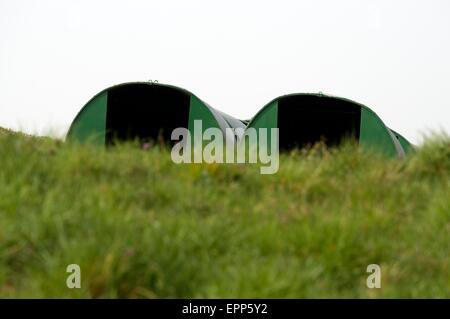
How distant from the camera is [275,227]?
3.66 metres

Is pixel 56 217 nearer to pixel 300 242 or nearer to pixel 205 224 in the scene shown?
pixel 205 224

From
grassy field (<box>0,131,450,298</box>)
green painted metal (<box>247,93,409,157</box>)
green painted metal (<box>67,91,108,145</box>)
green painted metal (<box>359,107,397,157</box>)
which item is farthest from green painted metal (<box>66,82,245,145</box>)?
grassy field (<box>0,131,450,298</box>)

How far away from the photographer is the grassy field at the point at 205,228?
10.1 ft

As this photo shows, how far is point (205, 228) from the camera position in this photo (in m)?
3.52

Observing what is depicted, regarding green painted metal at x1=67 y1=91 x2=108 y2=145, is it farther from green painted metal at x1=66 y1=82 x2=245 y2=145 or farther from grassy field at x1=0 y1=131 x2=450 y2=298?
grassy field at x1=0 y1=131 x2=450 y2=298

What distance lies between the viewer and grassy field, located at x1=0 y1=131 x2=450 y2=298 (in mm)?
3080

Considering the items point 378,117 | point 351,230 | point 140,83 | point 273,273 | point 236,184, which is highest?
point 140,83

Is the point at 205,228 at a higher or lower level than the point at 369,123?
lower

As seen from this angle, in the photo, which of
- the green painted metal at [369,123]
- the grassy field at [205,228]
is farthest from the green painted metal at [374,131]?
the grassy field at [205,228]

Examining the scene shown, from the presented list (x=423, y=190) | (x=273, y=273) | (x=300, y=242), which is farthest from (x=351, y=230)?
(x=423, y=190)

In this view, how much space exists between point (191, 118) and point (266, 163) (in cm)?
462

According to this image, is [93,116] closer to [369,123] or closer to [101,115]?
[101,115]

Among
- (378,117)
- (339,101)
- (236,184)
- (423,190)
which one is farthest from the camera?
(339,101)

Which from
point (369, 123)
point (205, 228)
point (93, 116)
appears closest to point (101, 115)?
point (93, 116)
